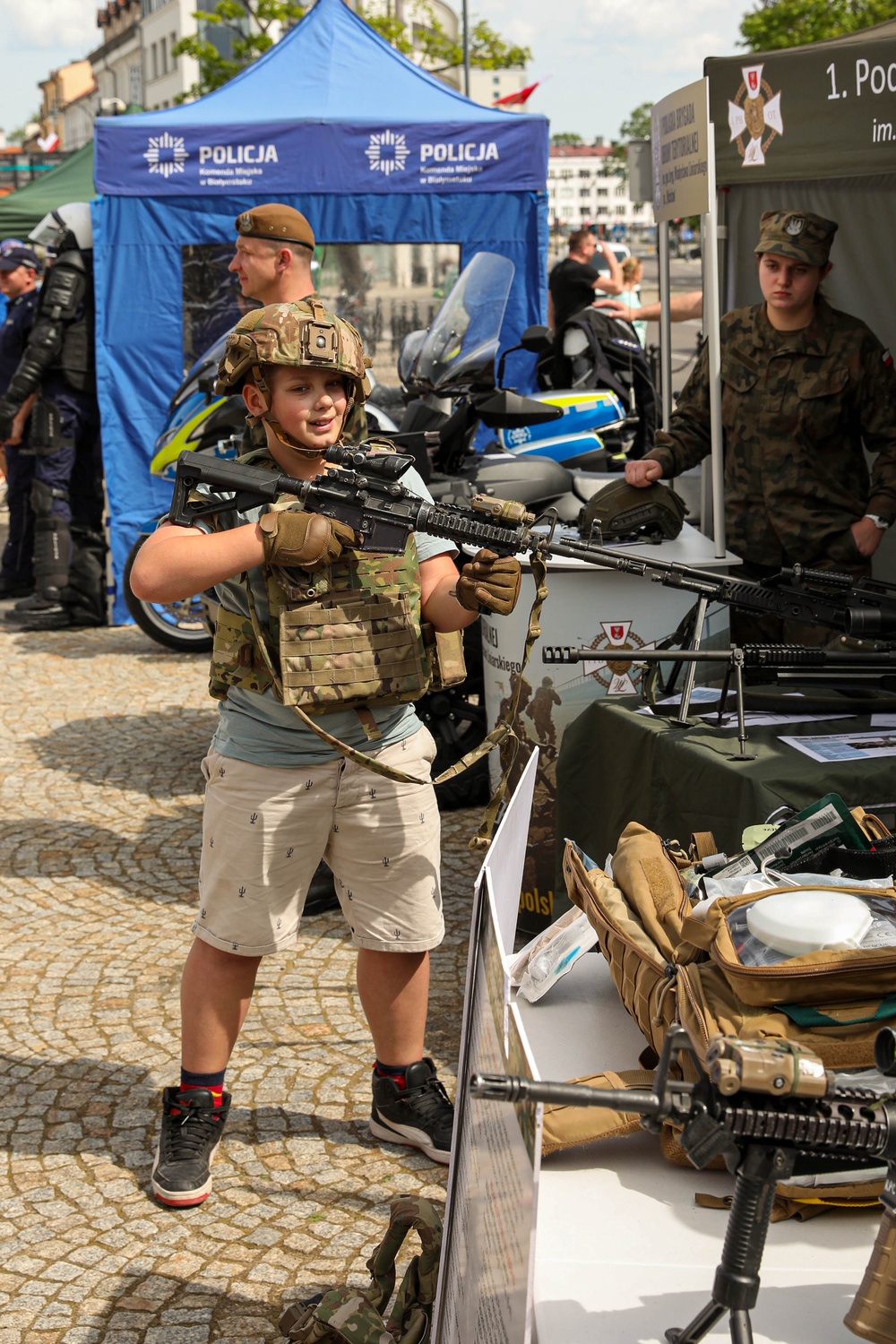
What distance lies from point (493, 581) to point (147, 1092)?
5.62 ft

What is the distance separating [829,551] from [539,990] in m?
2.49

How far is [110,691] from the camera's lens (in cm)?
753

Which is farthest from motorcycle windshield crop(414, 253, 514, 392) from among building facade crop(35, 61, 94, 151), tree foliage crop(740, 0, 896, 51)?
building facade crop(35, 61, 94, 151)

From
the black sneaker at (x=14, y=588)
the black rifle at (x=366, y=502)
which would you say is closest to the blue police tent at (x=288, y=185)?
the black sneaker at (x=14, y=588)

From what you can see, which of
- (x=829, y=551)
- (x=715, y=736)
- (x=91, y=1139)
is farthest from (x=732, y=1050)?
(x=829, y=551)

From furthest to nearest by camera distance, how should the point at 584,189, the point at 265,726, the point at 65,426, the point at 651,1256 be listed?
the point at 584,189 → the point at 65,426 → the point at 265,726 → the point at 651,1256

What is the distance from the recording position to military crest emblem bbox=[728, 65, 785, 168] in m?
4.44

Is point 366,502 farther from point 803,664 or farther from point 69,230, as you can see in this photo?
point 69,230

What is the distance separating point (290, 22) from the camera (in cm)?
2538

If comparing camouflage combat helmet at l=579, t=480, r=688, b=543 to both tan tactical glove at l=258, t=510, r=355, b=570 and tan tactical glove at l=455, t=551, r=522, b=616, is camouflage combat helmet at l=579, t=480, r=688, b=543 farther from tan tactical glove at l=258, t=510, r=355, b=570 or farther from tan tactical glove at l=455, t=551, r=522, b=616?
tan tactical glove at l=258, t=510, r=355, b=570

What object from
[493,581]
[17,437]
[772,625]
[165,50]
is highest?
[165,50]

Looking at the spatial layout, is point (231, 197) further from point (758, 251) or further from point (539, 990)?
point (539, 990)

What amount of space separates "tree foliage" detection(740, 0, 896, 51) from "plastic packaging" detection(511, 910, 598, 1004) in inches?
1318

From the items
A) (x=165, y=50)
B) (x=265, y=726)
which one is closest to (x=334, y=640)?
(x=265, y=726)
